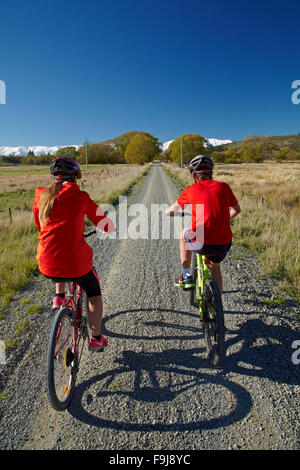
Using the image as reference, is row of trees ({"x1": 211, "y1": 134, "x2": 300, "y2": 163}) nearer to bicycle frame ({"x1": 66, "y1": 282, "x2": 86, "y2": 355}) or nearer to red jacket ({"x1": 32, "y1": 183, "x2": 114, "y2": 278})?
bicycle frame ({"x1": 66, "y1": 282, "x2": 86, "y2": 355})

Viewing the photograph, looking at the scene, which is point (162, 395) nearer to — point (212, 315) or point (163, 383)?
point (163, 383)

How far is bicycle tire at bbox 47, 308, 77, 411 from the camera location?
1.79m

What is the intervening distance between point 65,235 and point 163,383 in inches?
66.8

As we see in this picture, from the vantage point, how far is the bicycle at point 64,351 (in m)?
1.80

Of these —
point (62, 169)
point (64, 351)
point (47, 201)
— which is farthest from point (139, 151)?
point (64, 351)

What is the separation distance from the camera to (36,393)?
2127 mm

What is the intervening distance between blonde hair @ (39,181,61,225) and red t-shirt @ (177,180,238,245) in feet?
4.66

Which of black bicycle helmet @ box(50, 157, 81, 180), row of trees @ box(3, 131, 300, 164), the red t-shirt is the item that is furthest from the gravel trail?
row of trees @ box(3, 131, 300, 164)

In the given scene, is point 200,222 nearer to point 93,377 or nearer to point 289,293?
point 93,377

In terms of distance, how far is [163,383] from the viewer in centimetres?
224

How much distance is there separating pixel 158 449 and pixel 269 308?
240cm
